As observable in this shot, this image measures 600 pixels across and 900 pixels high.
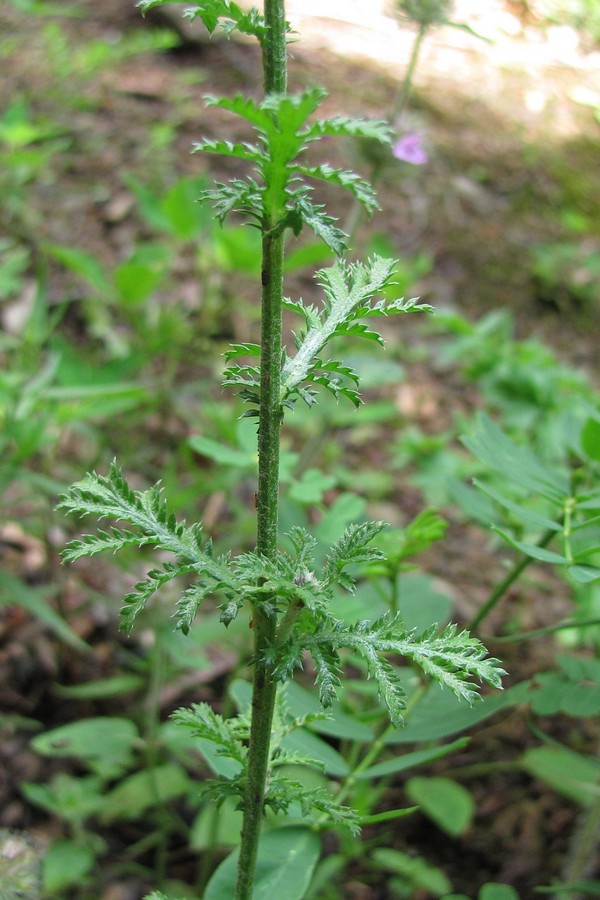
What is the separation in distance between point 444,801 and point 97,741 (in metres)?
0.68

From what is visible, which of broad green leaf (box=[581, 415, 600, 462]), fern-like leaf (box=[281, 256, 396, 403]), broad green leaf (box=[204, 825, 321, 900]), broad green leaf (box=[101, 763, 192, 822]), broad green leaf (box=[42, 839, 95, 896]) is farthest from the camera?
broad green leaf (box=[101, 763, 192, 822])

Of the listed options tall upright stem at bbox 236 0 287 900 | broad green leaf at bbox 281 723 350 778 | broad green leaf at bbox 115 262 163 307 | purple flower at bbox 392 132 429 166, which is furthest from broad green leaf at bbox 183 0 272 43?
broad green leaf at bbox 115 262 163 307

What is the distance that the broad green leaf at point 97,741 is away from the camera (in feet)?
4.46

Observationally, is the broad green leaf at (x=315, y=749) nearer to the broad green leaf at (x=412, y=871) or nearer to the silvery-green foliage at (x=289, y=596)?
the silvery-green foliage at (x=289, y=596)

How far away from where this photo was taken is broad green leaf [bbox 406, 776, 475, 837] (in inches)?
57.8

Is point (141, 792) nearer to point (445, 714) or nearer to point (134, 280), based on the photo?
point (445, 714)

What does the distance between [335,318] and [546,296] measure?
10.1 ft

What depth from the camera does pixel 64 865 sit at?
1338 millimetres

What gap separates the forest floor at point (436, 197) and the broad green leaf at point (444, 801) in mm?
107

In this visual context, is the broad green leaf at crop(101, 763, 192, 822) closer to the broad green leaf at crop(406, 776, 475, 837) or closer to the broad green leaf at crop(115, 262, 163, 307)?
the broad green leaf at crop(406, 776, 475, 837)

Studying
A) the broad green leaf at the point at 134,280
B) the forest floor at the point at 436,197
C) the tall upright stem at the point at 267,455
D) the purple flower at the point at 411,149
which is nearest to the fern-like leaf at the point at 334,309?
the tall upright stem at the point at 267,455

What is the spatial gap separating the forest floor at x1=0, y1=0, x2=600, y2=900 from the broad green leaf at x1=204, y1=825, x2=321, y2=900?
29.5 inches

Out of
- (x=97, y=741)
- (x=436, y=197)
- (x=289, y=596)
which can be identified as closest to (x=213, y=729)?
(x=289, y=596)

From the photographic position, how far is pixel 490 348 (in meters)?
2.05
